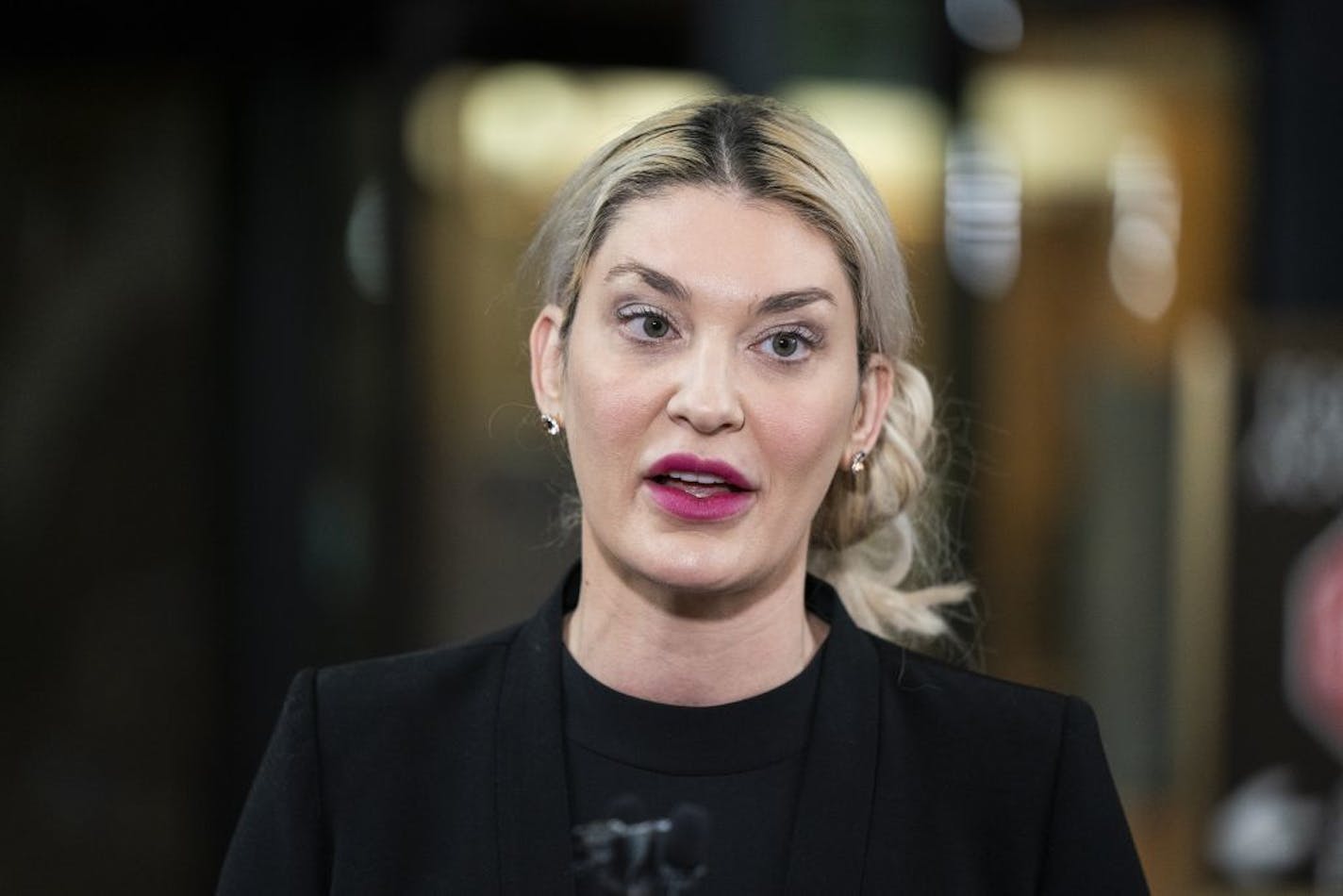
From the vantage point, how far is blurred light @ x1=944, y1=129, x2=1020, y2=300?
5031 millimetres

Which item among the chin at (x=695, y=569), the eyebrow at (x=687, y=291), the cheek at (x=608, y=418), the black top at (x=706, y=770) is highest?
the eyebrow at (x=687, y=291)

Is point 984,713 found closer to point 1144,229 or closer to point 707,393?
point 707,393

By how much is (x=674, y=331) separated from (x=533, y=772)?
451mm

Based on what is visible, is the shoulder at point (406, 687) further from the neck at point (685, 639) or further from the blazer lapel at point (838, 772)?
the blazer lapel at point (838, 772)

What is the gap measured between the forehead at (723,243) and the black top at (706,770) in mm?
420

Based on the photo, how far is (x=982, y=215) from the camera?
5.08 meters

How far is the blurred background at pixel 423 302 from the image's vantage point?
4.89m

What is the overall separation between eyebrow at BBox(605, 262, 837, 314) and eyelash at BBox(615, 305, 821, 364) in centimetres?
2

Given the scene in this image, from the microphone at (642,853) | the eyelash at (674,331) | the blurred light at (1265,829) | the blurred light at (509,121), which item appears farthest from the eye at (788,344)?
the blurred light at (509,121)

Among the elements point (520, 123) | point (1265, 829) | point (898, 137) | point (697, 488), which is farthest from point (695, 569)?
point (520, 123)

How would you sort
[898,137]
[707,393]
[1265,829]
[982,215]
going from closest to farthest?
[707,393] < [1265,829] < [898,137] < [982,215]

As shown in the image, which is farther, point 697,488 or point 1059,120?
point 1059,120

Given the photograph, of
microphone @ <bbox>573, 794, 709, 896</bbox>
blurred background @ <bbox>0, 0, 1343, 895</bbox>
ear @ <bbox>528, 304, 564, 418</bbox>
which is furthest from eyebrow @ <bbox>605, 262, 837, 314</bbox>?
blurred background @ <bbox>0, 0, 1343, 895</bbox>

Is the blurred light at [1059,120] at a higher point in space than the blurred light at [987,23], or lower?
lower
